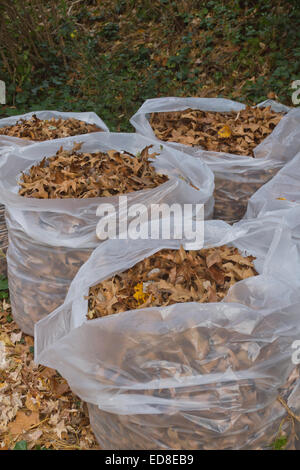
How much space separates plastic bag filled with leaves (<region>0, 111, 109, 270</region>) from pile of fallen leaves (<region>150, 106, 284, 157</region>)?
0.47 metres

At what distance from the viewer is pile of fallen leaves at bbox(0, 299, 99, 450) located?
81.6 inches

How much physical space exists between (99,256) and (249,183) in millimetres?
1346

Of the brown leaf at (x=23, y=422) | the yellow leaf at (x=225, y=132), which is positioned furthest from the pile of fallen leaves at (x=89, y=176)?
the brown leaf at (x=23, y=422)

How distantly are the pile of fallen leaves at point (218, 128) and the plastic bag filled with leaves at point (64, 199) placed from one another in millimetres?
450

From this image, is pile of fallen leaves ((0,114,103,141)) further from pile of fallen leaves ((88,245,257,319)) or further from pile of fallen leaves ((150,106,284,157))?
pile of fallen leaves ((88,245,257,319))

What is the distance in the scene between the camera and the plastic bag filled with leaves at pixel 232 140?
9.59 feet

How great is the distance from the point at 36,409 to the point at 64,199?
0.98 meters

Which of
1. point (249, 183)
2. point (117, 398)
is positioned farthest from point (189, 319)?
point (249, 183)

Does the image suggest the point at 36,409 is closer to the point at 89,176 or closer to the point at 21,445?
the point at 21,445

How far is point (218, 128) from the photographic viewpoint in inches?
127

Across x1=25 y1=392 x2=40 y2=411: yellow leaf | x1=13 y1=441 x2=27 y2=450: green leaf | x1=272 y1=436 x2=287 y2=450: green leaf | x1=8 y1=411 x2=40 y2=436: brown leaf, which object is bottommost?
x1=8 y1=411 x2=40 y2=436: brown leaf

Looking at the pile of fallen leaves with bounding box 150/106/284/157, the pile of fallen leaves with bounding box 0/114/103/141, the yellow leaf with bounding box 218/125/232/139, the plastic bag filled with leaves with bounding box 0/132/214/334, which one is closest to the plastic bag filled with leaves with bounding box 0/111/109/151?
Result: the pile of fallen leaves with bounding box 0/114/103/141

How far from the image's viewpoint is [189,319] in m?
1.51
